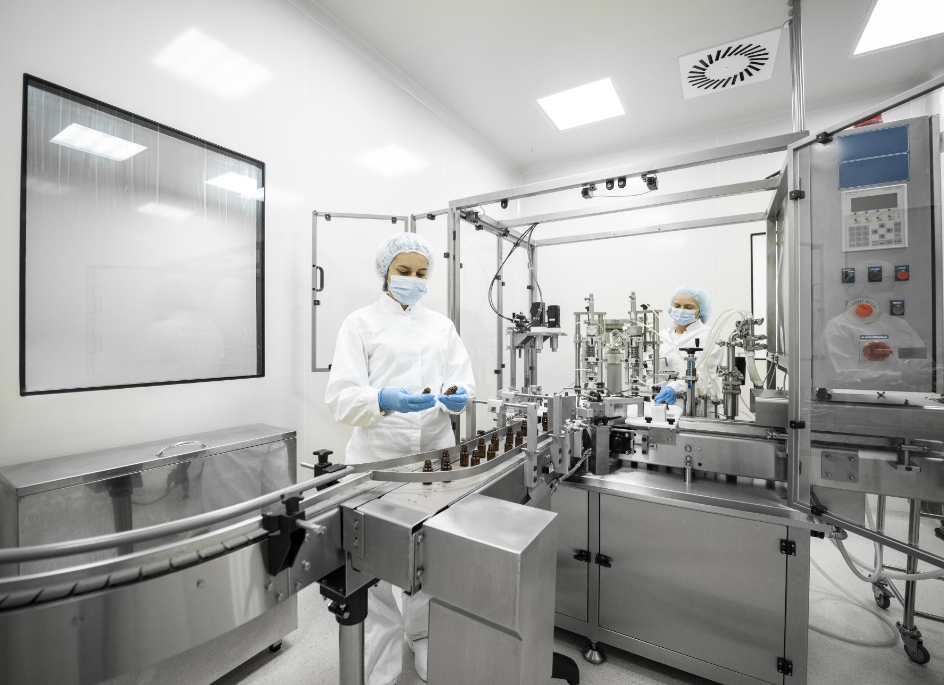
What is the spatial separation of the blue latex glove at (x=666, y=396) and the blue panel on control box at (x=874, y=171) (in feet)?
3.38

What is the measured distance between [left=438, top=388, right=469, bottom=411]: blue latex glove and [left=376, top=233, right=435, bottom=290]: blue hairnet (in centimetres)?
61

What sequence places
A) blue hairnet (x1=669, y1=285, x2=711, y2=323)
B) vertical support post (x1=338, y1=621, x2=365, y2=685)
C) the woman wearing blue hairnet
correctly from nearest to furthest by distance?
vertical support post (x1=338, y1=621, x2=365, y2=685), the woman wearing blue hairnet, blue hairnet (x1=669, y1=285, x2=711, y2=323)

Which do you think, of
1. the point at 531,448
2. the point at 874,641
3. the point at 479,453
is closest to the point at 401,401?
A: the point at 479,453

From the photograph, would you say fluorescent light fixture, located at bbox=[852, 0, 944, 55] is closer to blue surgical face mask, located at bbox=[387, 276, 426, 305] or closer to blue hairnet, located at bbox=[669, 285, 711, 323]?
blue hairnet, located at bbox=[669, 285, 711, 323]

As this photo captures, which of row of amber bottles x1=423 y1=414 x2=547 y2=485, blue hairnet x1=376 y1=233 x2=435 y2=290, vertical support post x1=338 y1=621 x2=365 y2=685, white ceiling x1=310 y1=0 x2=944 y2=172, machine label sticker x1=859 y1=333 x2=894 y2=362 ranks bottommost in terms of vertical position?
vertical support post x1=338 y1=621 x2=365 y2=685

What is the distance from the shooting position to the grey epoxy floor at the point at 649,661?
149 centimetres

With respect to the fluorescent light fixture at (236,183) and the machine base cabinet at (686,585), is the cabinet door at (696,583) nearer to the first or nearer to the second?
the machine base cabinet at (686,585)

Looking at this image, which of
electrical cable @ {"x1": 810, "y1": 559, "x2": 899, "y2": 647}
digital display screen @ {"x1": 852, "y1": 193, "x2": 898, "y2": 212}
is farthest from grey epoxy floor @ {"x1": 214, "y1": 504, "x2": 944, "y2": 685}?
digital display screen @ {"x1": 852, "y1": 193, "x2": 898, "y2": 212}

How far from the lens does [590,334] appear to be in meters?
2.19

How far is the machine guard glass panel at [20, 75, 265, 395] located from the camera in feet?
4.30

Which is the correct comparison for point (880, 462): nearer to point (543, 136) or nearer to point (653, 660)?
point (653, 660)

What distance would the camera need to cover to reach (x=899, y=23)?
7.66 ft

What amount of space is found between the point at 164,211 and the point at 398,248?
3.00 ft

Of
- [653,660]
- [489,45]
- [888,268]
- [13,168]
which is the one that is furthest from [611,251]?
[13,168]
